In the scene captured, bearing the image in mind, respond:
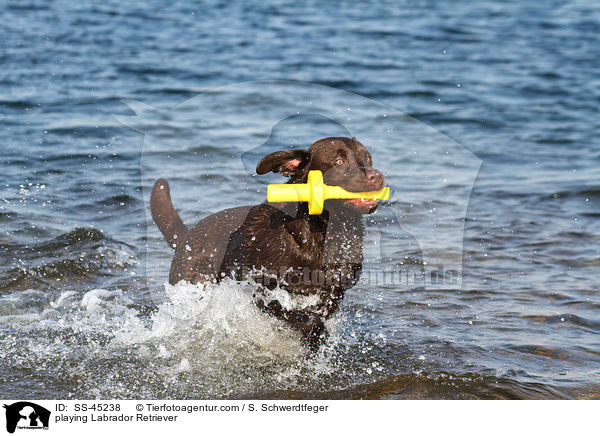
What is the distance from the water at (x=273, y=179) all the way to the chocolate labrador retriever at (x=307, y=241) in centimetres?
19

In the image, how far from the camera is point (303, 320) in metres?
4.39

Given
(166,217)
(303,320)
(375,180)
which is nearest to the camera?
(375,180)

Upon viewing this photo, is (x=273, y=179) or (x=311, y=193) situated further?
(x=273, y=179)

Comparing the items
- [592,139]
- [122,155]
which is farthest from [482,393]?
[592,139]

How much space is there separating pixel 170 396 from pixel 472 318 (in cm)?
239

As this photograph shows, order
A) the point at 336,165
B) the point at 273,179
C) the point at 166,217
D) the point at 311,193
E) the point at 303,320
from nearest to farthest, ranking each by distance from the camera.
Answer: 1. the point at 311,193
2. the point at 336,165
3. the point at 303,320
4. the point at 166,217
5. the point at 273,179

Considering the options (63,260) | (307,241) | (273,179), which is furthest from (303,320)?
(273,179)

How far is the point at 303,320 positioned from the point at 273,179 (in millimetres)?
3176

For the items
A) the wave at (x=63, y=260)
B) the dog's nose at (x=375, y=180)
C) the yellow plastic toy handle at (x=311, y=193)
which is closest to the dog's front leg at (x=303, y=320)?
the yellow plastic toy handle at (x=311, y=193)

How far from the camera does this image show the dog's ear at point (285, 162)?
417cm

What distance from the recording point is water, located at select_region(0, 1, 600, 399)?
436cm

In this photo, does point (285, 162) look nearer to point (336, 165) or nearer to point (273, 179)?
point (336, 165)

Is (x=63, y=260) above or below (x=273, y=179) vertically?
below

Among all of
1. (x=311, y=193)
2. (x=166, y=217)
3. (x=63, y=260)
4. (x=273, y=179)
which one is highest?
(x=311, y=193)
